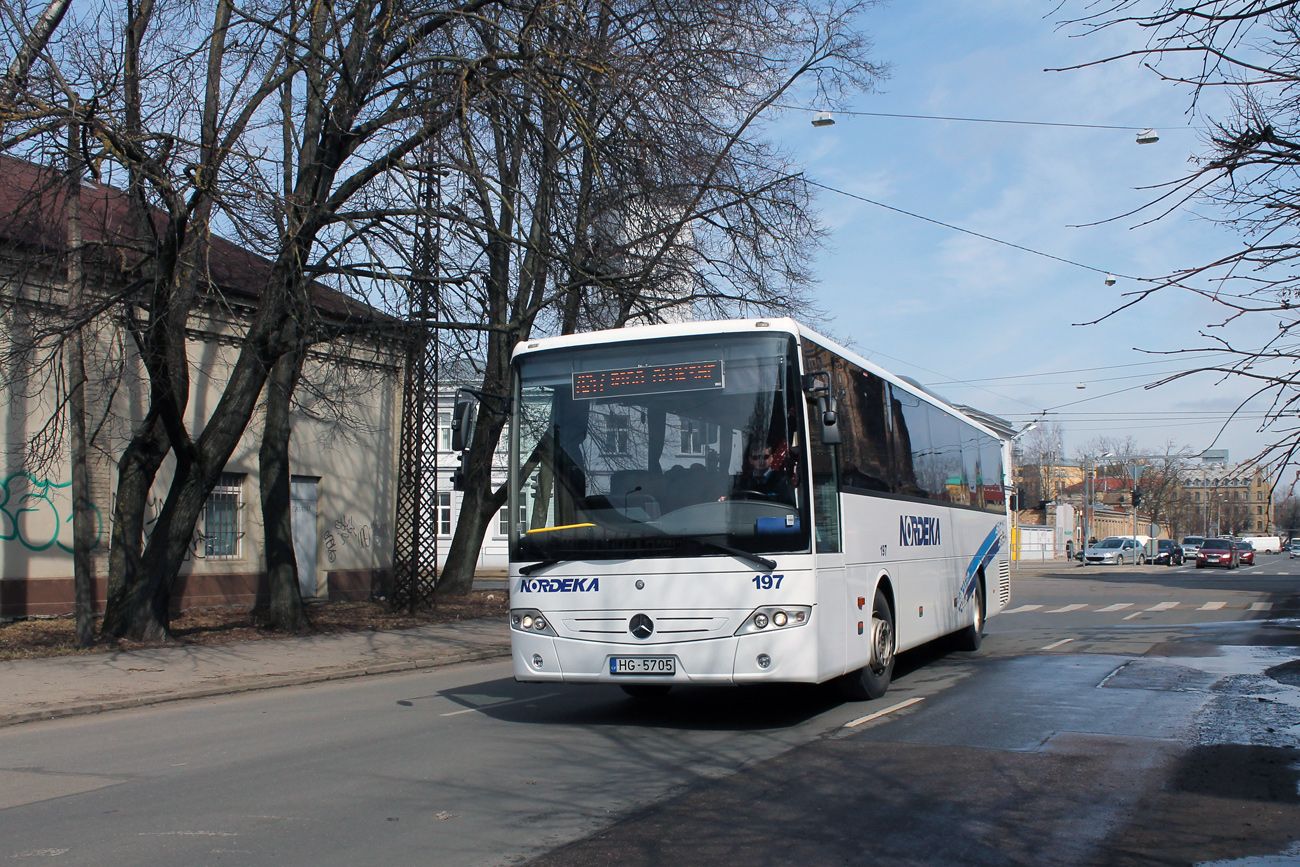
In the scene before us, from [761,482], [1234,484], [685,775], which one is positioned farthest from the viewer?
[761,482]

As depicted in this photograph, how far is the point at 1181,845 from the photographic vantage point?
5441 millimetres

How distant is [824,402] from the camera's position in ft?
29.1

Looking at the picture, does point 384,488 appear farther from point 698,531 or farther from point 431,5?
point 698,531

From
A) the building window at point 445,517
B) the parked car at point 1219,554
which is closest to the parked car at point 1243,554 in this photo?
the parked car at point 1219,554

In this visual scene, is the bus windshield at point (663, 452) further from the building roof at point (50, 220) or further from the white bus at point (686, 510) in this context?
the building roof at point (50, 220)

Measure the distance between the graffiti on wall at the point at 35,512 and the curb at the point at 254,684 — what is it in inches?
284

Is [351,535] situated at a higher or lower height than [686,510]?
lower

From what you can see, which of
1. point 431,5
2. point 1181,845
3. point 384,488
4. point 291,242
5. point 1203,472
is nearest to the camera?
point 1181,845

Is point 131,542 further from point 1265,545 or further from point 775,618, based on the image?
point 1265,545

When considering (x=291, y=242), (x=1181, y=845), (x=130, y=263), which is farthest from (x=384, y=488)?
(x=1181, y=845)

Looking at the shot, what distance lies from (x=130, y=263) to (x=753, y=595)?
414 inches

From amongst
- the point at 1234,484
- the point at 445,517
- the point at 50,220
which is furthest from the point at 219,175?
the point at 445,517

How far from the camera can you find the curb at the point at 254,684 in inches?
417

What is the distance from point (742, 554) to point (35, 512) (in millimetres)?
15016
